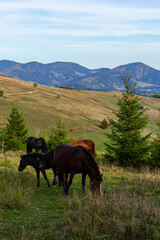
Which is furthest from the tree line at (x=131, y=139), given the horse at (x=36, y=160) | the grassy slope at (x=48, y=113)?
the grassy slope at (x=48, y=113)

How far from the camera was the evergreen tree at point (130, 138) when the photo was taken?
18.1m

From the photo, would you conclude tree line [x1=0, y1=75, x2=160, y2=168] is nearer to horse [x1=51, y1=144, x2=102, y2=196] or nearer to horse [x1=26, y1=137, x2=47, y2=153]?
horse [x1=26, y1=137, x2=47, y2=153]

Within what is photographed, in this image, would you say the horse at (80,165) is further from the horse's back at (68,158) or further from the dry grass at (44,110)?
the dry grass at (44,110)

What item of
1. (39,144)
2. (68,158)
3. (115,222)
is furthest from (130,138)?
(115,222)

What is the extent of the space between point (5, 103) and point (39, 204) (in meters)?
90.0

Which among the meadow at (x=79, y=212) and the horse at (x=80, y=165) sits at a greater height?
the horse at (x=80, y=165)

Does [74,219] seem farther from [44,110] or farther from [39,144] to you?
[44,110]

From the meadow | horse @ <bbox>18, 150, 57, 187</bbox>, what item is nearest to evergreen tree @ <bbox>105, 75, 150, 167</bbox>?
the meadow

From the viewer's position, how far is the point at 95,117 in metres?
107

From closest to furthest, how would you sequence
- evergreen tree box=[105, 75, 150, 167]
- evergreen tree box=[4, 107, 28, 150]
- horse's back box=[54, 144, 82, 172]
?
horse's back box=[54, 144, 82, 172], evergreen tree box=[105, 75, 150, 167], evergreen tree box=[4, 107, 28, 150]

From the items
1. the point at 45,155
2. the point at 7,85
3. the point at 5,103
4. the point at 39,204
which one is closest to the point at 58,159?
the point at 45,155

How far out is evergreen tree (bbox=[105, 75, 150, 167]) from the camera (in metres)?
18.1

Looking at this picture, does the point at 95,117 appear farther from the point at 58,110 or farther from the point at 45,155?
the point at 45,155

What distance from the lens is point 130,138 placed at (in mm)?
18000
